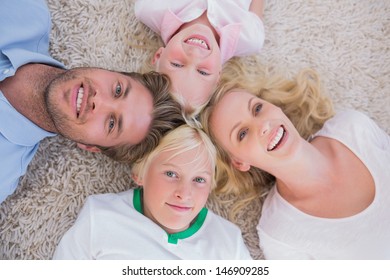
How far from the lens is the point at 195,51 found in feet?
4.07

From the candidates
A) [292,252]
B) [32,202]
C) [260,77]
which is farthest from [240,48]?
[32,202]

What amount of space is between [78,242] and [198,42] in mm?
645

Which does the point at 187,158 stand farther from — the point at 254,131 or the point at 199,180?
the point at 254,131

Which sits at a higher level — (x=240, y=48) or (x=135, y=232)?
(x=240, y=48)

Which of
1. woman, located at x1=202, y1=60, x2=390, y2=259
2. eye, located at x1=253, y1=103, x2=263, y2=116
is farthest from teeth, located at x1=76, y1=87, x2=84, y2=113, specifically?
eye, located at x1=253, y1=103, x2=263, y2=116

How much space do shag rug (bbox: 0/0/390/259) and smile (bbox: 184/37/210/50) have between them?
8.2 inches

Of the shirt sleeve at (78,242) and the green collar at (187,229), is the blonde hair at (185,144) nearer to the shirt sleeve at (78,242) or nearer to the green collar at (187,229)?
the green collar at (187,229)

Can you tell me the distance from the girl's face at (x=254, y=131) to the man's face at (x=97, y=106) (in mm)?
221

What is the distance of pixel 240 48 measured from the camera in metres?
1.42

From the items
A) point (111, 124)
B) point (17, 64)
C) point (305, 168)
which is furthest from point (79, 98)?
point (305, 168)

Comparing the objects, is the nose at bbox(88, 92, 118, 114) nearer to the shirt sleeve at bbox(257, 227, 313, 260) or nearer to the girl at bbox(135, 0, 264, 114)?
the girl at bbox(135, 0, 264, 114)
